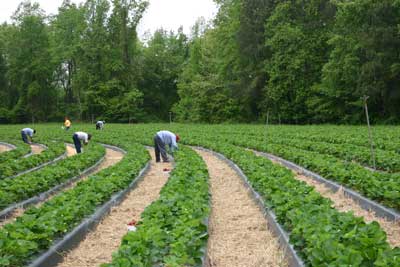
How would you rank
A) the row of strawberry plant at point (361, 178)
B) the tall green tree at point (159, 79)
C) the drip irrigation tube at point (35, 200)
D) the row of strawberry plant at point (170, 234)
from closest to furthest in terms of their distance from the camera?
the row of strawberry plant at point (170, 234) < the row of strawberry plant at point (361, 178) < the drip irrigation tube at point (35, 200) < the tall green tree at point (159, 79)

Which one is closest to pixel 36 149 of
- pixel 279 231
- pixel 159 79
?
pixel 279 231

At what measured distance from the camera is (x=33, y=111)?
61844 mm

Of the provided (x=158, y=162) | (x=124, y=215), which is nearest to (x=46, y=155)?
(x=158, y=162)

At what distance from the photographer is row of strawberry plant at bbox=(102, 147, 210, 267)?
4.68m

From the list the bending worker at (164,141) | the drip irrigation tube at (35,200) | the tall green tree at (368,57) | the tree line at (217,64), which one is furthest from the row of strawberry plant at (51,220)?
the tall green tree at (368,57)

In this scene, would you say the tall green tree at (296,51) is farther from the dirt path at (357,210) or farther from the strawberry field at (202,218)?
the dirt path at (357,210)

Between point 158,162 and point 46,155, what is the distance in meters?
4.05

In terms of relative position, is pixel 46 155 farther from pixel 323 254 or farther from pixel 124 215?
pixel 323 254

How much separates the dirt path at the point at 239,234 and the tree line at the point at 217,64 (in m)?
12.9

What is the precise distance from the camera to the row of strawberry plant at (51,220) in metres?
5.21

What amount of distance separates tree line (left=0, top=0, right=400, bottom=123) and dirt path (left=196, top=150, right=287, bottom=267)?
12.9 meters

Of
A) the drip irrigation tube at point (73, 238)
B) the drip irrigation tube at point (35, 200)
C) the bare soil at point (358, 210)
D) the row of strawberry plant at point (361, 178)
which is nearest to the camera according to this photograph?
the drip irrigation tube at point (73, 238)

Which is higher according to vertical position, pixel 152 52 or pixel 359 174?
pixel 152 52

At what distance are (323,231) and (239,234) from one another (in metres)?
2.19
